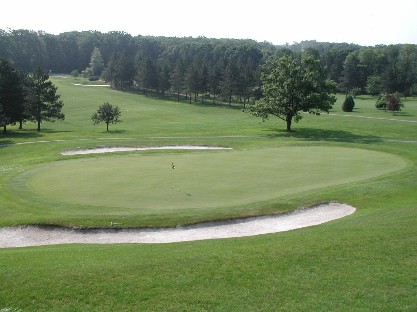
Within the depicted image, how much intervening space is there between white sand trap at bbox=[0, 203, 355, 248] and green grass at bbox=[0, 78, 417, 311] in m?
0.59

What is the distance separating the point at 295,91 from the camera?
202 feet

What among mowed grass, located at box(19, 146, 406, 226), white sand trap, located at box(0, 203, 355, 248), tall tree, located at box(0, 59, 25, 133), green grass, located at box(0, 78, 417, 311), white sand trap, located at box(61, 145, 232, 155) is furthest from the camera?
tall tree, located at box(0, 59, 25, 133)

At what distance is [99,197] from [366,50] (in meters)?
152

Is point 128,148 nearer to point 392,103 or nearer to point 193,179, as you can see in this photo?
point 193,179

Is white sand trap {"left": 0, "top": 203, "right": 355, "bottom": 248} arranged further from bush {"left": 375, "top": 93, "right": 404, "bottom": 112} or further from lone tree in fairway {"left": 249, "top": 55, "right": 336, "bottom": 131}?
bush {"left": 375, "top": 93, "right": 404, "bottom": 112}

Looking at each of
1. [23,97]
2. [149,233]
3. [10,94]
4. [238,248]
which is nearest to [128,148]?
[10,94]

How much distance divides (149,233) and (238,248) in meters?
6.02

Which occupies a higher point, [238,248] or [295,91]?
[295,91]

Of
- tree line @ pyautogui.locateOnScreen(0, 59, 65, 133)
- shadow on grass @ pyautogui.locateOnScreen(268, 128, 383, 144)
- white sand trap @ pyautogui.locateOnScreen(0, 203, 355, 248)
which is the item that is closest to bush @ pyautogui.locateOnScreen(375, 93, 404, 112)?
shadow on grass @ pyautogui.locateOnScreen(268, 128, 383, 144)

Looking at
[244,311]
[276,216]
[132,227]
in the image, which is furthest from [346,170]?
[244,311]

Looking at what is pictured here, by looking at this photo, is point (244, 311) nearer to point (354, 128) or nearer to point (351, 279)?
point (351, 279)

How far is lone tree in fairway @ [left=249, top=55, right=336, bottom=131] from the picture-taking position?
202 ft

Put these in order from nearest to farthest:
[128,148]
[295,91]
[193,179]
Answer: [193,179], [128,148], [295,91]

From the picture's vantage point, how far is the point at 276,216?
24.3m
